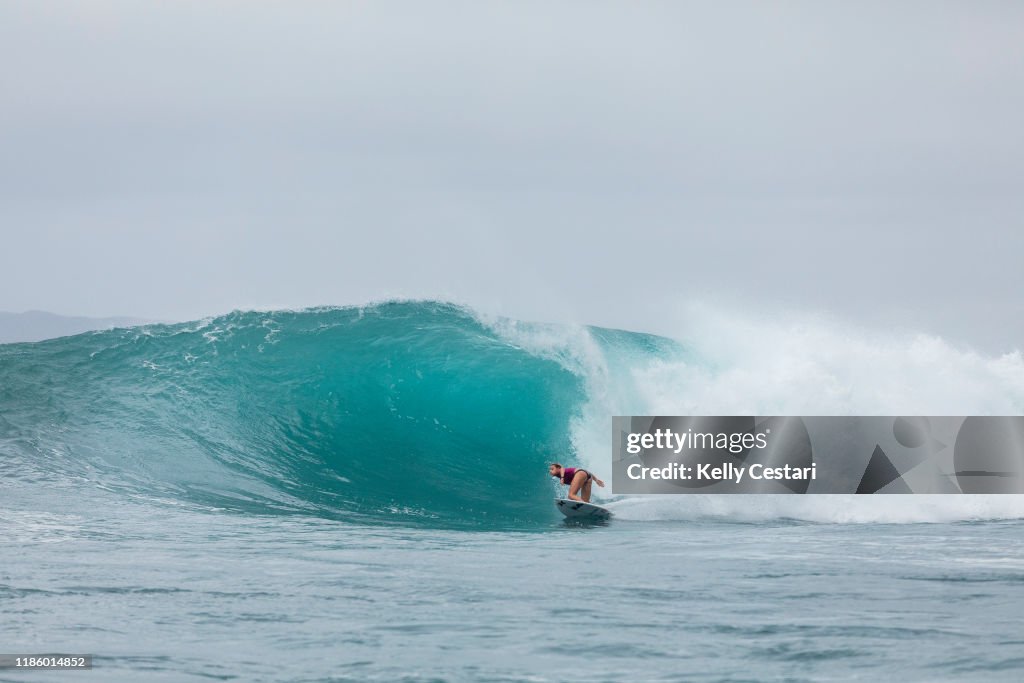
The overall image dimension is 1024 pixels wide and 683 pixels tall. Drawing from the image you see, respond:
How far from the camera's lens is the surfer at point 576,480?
15.1 m

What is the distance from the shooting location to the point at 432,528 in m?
14.1

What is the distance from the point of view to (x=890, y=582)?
998cm

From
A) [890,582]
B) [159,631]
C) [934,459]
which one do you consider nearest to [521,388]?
[934,459]

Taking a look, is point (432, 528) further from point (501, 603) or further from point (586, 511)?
point (501, 603)

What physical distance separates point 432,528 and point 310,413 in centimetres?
646

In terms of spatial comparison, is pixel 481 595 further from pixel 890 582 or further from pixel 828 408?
pixel 828 408

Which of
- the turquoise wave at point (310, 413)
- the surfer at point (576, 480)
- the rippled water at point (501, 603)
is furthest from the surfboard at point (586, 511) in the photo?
the rippled water at point (501, 603)

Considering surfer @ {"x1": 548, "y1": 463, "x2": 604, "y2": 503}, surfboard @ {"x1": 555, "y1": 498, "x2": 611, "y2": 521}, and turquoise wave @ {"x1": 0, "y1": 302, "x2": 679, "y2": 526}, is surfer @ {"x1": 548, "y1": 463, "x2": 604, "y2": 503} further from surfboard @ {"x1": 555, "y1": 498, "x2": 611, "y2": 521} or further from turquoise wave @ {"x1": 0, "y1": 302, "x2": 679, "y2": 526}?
turquoise wave @ {"x1": 0, "y1": 302, "x2": 679, "y2": 526}

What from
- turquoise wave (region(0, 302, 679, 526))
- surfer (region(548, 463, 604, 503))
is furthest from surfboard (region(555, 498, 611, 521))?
turquoise wave (region(0, 302, 679, 526))

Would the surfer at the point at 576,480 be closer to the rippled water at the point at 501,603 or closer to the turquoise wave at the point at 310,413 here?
the turquoise wave at the point at 310,413

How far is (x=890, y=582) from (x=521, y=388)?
38.6 feet

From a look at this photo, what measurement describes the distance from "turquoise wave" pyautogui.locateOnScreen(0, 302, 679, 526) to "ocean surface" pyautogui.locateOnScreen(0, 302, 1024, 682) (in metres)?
0.06

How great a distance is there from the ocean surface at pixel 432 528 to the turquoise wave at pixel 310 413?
0.21ft

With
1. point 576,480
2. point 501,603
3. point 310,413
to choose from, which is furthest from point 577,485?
point 310,413
